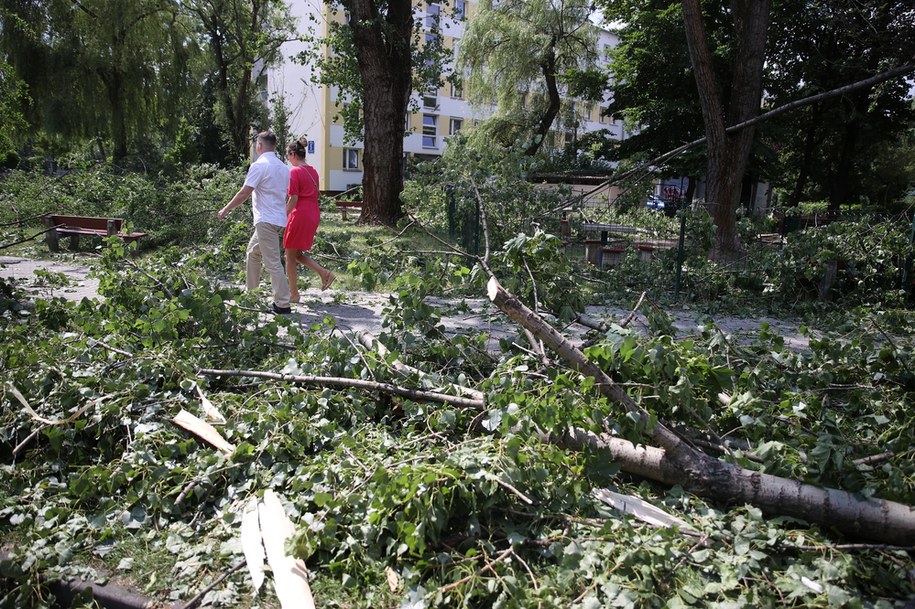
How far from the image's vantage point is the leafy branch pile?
264cm

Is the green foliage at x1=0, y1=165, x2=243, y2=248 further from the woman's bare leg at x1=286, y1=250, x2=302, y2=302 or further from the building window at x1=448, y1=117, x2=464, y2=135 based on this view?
the building window at x1=448, y1=117, x2=464, y2=135

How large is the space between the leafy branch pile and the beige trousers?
7.16ft

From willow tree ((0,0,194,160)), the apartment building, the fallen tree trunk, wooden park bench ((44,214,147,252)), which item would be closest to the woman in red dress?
the fallen tree trunk

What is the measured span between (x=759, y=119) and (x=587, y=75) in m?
18.9

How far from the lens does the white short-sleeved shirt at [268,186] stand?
6.82 metres

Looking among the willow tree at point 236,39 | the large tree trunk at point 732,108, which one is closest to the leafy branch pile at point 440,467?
the large tree trunk at point 732,108

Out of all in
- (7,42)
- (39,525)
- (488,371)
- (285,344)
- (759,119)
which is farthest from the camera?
(7,42)

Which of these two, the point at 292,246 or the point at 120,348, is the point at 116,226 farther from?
the point at 120,348

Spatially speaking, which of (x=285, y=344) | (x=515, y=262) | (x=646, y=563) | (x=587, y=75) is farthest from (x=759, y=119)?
(x=587, y=75)

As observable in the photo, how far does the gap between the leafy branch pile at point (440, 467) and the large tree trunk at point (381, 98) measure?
1049cm

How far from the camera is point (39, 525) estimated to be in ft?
10.2

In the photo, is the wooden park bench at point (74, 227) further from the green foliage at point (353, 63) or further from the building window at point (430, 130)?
the building window at point (430, 130)

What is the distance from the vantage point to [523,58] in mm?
28094

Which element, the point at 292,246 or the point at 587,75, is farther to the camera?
the point at 587,75
